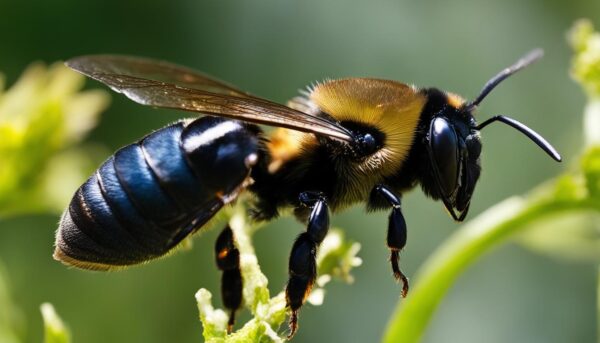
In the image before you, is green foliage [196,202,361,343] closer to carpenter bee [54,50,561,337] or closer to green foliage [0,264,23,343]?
carpenter bee [54,50,561,337]

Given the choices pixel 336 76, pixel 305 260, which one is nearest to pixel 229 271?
pixel 305 260

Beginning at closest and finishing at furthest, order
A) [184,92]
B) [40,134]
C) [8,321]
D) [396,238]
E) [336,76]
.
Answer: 1. [184,92]
2. [396,238]
3. [8,321]
4. [40,134]
5. [336,76]

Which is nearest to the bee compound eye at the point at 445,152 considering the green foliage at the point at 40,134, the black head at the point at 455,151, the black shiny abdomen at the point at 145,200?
the black head at the point at 455,151

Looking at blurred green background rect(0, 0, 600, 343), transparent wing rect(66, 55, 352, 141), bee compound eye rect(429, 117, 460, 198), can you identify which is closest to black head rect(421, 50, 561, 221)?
bee compound eye rect(429, 117, 460, 198)

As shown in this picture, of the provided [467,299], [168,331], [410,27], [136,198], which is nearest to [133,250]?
[136,198]

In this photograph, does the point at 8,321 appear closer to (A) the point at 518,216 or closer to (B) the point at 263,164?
(B) the point at 263,164

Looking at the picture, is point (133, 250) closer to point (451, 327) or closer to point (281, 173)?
point (281, 173)
